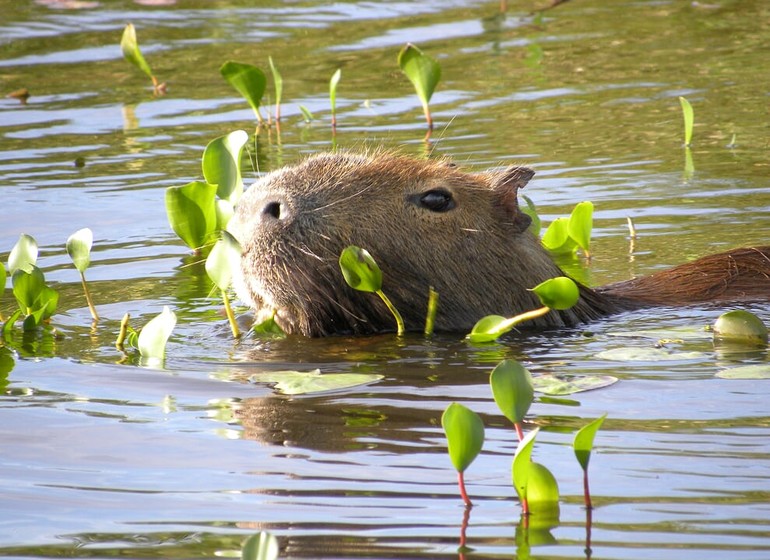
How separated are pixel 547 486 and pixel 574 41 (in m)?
10.3

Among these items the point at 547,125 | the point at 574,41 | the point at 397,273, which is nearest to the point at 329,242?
the point at 397,273

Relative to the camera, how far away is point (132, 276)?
22.6 ft

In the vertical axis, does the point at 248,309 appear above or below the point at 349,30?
below

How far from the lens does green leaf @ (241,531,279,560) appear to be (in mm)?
2791

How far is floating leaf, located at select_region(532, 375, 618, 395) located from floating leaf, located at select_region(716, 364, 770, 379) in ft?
1.34

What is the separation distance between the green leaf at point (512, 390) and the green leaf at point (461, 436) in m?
0.23

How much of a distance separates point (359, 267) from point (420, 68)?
4.43 m

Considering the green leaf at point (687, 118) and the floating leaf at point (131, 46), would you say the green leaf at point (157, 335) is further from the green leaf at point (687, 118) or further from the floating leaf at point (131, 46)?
the floating leaf at point (131, 46)

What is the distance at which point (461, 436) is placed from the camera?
3324 mm

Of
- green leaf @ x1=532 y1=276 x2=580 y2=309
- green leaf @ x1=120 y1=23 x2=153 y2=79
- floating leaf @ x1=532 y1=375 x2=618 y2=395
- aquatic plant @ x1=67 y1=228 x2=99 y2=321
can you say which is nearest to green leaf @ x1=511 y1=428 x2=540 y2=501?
floating leaf @ x1=532 y1=375 x2=618 y2=395

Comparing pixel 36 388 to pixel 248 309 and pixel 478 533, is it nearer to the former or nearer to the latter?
pixel 248 309

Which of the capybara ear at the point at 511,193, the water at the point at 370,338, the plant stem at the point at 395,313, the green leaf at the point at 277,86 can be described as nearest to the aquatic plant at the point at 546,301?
the water at the point at 370,338

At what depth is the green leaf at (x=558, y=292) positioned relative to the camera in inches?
196

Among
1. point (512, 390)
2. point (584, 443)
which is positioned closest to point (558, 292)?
point (512, 390)
